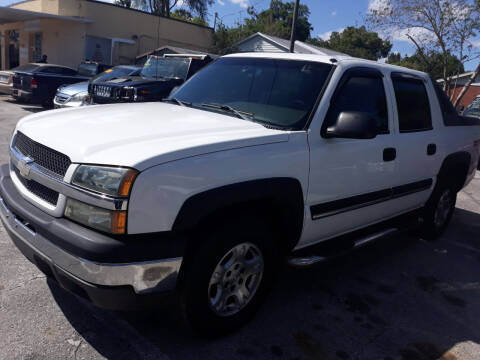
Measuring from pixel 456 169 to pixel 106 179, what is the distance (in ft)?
13.9

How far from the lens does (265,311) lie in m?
3.30

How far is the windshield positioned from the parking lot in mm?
1187

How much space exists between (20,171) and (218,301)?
1.52m

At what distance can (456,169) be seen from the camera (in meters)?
5.02

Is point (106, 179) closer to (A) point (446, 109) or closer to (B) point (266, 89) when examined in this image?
(B) point (266, 89)

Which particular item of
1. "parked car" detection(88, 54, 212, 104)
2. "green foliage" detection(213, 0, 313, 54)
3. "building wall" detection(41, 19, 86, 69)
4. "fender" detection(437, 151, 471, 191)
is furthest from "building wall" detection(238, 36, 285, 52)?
"fender" detection(437, 151, 471, 191)

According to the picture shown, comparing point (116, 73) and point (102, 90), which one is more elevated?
point (116, 73)

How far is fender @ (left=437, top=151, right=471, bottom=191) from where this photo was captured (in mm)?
4695

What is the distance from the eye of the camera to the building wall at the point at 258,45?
85.1ft

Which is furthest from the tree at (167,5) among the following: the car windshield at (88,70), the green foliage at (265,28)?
the car windshield at (88,70)

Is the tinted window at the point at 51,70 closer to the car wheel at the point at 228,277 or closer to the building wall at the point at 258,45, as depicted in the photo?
the car wheel at the point at 228,277

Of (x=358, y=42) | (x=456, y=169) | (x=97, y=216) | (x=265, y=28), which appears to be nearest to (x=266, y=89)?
(x=97, y=216)

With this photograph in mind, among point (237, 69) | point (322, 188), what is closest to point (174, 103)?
point (237, 69)

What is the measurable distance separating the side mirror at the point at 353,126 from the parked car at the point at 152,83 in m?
6.48
